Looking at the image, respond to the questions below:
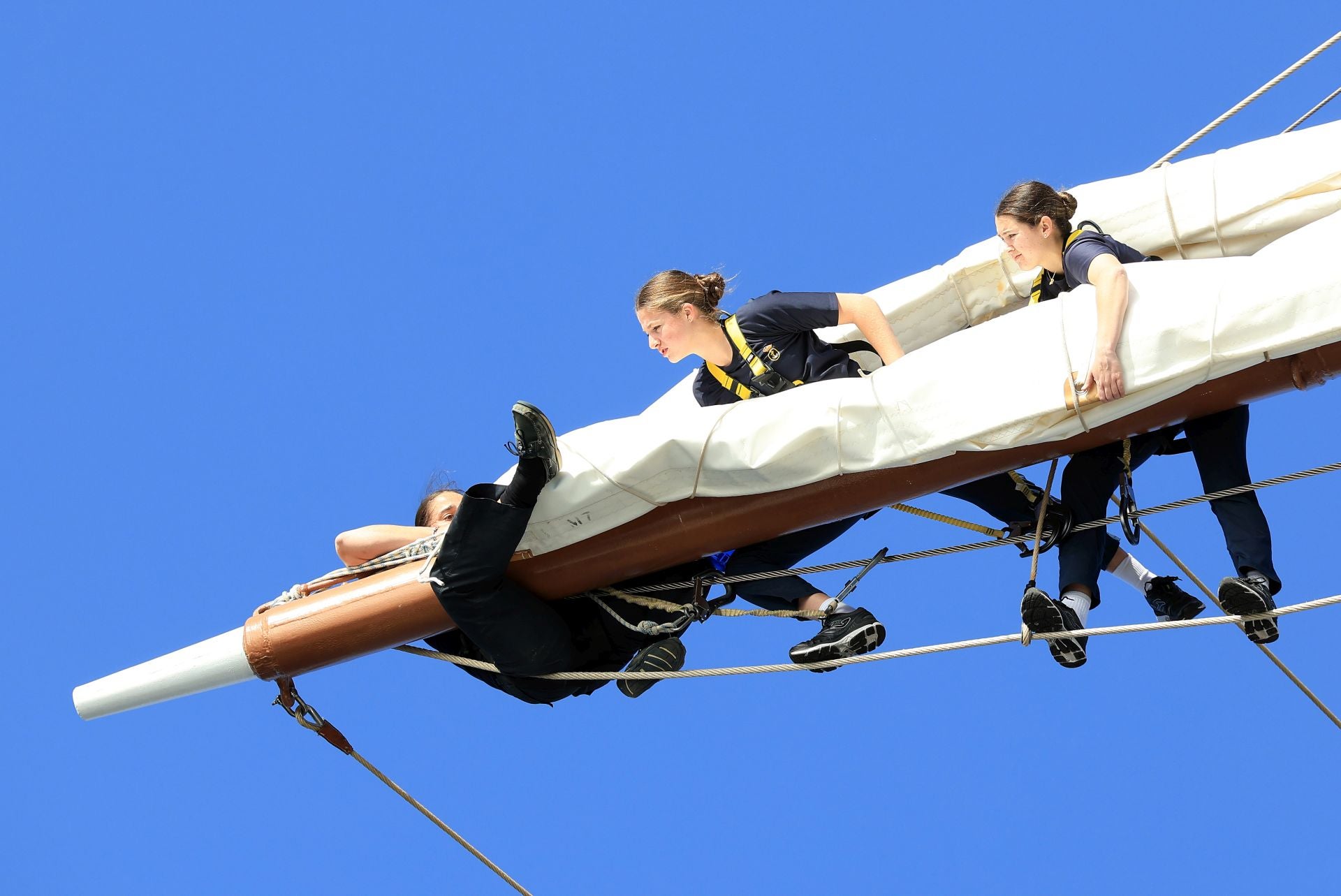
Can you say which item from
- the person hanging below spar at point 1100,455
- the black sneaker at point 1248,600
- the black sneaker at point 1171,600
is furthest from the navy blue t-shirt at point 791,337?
the black sneaker at point 1248,600

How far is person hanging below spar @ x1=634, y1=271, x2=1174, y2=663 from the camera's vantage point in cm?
380

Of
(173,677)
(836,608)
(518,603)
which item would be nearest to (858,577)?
(836,608)

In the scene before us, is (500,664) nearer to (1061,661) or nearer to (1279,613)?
(1061,661)

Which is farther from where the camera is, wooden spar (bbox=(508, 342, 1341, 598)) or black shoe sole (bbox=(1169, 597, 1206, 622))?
black shoe sole (bbox=(1169, 597, 1206, 622))

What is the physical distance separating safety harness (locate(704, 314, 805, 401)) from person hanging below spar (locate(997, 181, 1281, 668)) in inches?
21.7

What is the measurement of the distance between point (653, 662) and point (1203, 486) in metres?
1.17

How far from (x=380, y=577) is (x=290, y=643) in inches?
10.6

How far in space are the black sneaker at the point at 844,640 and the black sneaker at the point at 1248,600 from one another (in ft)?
2.32

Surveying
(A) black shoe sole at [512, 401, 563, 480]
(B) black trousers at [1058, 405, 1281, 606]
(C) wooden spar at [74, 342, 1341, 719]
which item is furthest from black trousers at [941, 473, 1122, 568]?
(A) black shoe sole at [512, 401, 563, 480]

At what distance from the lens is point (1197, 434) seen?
3.49m

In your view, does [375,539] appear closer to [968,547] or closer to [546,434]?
[546,434]

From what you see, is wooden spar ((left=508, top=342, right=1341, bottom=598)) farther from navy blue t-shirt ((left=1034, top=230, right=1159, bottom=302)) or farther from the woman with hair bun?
navy blue t-shirt ((left=1034, top=230, right=1159, bottom=302))

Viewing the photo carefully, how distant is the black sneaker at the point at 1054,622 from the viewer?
3441mm

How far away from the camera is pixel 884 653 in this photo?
3689mm
